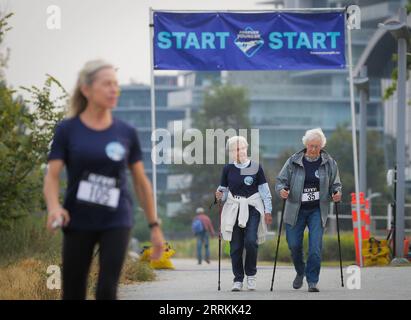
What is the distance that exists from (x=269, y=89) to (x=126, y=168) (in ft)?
456

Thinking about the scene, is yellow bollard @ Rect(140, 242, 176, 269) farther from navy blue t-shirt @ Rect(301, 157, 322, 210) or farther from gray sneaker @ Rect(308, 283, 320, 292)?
gray sneaker @ Rect(308, 283, 320, 292)

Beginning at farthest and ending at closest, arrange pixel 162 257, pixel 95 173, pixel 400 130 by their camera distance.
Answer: pixel 400 130, pixel 162 257, pixel 95 173

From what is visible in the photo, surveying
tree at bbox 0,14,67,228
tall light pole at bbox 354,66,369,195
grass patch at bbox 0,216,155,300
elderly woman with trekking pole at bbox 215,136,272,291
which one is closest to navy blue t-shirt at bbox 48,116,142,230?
grass patch at bbox 0,216,155,300

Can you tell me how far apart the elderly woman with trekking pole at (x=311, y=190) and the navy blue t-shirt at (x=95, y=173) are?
6534mm

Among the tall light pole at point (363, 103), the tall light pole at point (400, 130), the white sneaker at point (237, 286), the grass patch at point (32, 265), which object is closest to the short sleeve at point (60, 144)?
the grass patch at point (32, 265)

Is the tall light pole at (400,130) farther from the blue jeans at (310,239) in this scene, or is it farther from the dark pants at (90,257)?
the dark pants at (90,257)

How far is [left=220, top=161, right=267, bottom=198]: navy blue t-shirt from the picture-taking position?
15.3 meters

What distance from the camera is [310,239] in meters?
15.0

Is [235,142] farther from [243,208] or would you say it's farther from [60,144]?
[60,144]

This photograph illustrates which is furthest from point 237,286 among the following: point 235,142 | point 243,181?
point 235,142

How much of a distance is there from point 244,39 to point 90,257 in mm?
11581
